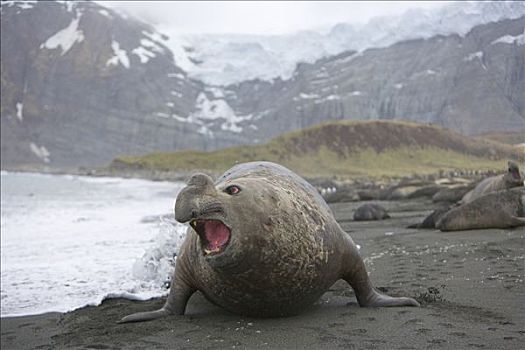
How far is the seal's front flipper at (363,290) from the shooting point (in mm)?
4684

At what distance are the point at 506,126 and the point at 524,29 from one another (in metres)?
1.75

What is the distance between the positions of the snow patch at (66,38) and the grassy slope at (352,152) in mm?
94114

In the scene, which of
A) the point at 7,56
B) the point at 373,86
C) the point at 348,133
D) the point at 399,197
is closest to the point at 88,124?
the point at 7,56

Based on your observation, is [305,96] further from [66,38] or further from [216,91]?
[66,38]

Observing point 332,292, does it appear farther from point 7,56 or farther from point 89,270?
point 7,56

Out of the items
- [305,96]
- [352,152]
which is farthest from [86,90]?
[352,152]

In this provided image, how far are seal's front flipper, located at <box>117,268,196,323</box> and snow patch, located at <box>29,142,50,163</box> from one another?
465ft

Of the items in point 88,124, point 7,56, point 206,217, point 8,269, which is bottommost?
point 8,269

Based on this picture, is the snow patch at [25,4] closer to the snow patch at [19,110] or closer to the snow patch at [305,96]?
the snow patch at [19,110]

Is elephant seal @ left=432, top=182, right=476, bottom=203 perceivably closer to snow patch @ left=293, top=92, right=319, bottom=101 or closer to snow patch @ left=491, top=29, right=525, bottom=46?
snow patch @ left=491, top=29, right=525, bottom=46

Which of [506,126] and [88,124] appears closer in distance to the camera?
[506,126]

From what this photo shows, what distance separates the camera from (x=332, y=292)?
17.8 ft

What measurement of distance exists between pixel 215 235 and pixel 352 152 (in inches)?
2702

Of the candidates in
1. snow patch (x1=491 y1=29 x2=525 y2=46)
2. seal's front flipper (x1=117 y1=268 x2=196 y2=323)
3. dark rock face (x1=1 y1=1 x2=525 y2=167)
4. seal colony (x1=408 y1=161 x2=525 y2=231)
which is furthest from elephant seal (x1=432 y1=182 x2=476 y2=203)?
dark rock face (x1=1 y1=1 x2=525 y2=167)
